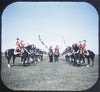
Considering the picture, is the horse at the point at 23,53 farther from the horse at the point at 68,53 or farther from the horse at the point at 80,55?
the horse at the point at 80,55

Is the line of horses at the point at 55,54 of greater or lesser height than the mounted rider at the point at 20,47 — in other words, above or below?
below

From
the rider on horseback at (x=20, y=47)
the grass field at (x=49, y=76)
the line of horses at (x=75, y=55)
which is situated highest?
the rider on horseback at (x=20, y=47)

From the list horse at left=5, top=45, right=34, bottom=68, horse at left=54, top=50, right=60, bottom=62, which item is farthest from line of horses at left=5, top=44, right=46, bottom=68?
horse at left=54, top=50, right=60, bottom=62

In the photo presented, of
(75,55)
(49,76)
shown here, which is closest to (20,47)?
(49,76)

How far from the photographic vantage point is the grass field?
307 centimetres

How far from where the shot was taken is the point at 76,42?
327cm

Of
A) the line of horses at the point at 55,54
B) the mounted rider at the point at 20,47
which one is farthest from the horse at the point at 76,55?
the mounted rider at the point at 20,47

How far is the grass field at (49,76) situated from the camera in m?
3.07

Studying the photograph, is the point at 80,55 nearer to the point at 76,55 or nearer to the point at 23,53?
the point at 76,55

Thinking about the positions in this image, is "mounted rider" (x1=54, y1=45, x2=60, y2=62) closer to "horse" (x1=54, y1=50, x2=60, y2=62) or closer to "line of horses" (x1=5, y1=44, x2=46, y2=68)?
"horse" (x1=54, y1=50, x2=60, y2=62)

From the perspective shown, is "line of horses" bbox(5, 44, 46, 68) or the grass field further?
"line of horses" bbox(5, 44, 46, 68)

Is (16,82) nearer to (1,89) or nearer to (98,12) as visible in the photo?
(1,89)

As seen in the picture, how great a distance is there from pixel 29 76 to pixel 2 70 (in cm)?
55

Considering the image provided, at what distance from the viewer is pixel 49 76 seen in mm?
3199
